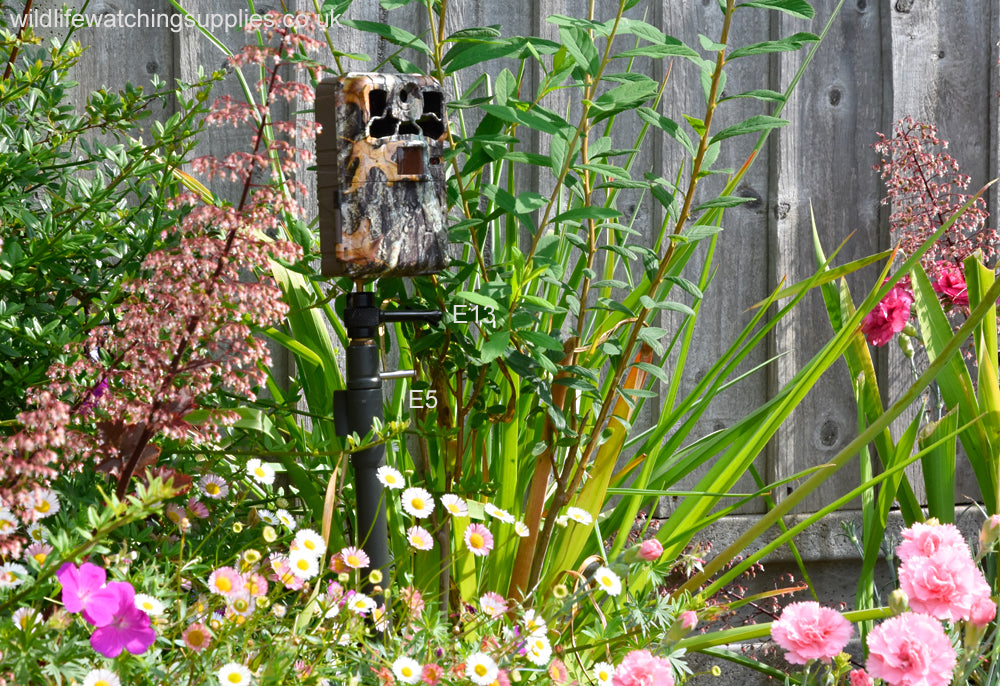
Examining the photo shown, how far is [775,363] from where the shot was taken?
2062 millimetres

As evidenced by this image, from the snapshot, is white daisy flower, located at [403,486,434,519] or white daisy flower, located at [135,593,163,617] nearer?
white daisy flower, located at [135,593,163,617]

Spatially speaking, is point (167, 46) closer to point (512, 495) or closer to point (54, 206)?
point (54, 206)

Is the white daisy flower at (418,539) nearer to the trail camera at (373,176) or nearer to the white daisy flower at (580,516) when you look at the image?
the white daisy flower at (580,516)

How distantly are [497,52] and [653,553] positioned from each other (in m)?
0.67

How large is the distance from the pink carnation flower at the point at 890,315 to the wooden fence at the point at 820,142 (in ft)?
0.84

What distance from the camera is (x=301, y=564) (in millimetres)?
940

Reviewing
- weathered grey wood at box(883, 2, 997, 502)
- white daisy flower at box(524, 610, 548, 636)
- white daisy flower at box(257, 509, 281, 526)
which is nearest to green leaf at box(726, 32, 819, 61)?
white daisy flower at box(524, 610, 548, 636)

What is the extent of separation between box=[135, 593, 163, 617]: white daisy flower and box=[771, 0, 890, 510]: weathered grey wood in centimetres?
156

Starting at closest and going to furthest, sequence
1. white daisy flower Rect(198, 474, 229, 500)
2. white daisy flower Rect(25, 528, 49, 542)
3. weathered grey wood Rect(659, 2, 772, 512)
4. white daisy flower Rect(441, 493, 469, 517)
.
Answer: white daisy flower Rect(25, 528, 49, 542) → white daisy flower Rect(441, 493, 469, 517) → white daisy flower Rect(198, 474, 229, 500) → weathered grey wood Rect(659, 2, 772, 512)

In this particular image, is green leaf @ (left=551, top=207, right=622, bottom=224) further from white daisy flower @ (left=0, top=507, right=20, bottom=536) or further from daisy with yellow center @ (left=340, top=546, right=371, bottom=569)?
white daisy flower @ (left=0, top=507, right=20, bottom=536)

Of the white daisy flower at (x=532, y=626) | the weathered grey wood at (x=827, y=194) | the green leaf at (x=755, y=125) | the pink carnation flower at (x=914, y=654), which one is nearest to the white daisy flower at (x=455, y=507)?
the white daisy flower at (x=532, y=626)

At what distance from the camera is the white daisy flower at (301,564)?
3.06 feet

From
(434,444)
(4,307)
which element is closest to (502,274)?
(434,444)

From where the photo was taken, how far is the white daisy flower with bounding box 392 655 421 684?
88 cm
